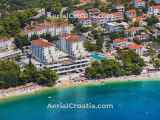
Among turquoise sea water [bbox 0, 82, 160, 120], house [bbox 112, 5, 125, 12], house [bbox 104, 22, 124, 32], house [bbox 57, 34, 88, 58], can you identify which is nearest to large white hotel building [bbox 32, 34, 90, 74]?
house [bbox 57, 34, 88, 58]

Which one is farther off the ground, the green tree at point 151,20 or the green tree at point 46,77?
the green tree at point 151,20

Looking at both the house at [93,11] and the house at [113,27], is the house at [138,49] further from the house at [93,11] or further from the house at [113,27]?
the house at [93,11]

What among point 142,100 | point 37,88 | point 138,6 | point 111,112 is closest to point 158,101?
point 142,100

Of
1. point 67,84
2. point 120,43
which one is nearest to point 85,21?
point 120,43

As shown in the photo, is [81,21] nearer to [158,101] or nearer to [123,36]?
[123,36]

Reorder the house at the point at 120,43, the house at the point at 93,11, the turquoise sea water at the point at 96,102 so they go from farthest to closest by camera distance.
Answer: the house at the point at 93,11, the house at the point at 120,43, the turquoise sea water at the point at 96,102

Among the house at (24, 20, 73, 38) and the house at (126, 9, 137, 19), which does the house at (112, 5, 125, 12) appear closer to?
the house at (126, 9, 137, 19)

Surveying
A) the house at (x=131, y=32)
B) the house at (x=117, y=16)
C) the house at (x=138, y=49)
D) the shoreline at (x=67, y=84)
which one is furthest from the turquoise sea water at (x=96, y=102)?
the house at (x=117, y=16)
